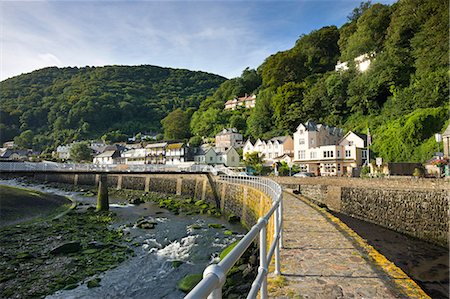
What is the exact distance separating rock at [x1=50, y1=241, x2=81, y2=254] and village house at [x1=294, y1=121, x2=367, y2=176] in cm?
3181

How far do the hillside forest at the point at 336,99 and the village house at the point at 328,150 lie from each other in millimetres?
2976

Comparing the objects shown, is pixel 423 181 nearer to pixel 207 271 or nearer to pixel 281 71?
pixel 207 271

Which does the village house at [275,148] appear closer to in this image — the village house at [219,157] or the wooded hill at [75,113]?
the village house at [219,157]

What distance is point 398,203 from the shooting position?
18828 mm

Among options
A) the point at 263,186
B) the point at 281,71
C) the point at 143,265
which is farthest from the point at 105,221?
the point at 281,71

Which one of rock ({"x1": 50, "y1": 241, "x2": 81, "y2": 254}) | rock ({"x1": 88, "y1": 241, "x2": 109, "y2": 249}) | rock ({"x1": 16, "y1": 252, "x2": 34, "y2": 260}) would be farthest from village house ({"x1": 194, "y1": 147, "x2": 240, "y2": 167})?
rock ({"x1": 16, "y1": 252, "x2": 34, "y2": 260})

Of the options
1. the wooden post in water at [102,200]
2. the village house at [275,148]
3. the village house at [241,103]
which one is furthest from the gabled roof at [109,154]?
the wooden post in water at [102,200]

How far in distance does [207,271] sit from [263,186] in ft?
61.9

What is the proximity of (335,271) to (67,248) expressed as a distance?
15.8 meters

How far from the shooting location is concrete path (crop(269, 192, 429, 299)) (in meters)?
4.73

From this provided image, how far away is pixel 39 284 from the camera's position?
38.8 ft

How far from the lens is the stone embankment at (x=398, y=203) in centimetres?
1620

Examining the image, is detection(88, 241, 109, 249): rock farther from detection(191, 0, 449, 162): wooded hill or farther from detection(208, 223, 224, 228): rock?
detection(191, 0, 449, 162): wooded hill

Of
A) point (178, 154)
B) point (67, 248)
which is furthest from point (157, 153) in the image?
point (67, 248)
